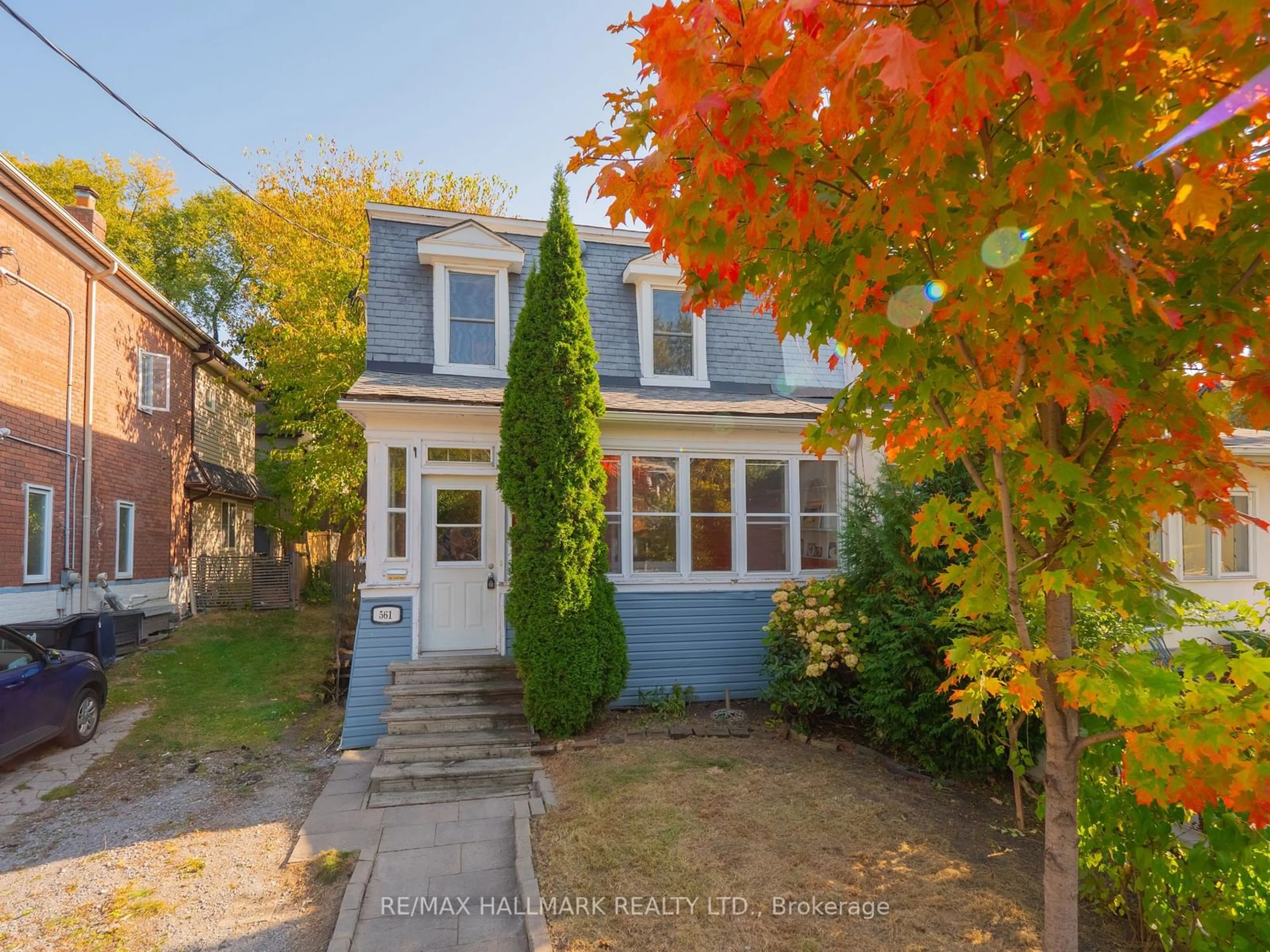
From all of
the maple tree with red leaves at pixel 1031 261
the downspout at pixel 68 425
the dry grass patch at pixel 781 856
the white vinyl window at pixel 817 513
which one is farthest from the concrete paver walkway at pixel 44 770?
the white vinyl window at pixel 817 513

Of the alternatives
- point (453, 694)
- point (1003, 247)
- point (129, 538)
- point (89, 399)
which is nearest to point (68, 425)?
point (89, 399)

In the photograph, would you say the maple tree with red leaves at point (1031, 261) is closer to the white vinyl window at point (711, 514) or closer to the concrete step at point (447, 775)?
the concrete step at point (447, 775)

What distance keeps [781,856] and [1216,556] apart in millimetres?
12903

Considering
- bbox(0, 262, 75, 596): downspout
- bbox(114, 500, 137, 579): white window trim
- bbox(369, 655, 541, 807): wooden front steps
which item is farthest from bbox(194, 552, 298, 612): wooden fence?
bbox(369, 655, 541, 807): wooden front steps

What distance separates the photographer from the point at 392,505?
811 centimetres

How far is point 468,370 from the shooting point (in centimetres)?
923

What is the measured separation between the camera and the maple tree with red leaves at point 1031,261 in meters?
1.98

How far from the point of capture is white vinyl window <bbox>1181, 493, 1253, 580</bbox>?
41.0 ft

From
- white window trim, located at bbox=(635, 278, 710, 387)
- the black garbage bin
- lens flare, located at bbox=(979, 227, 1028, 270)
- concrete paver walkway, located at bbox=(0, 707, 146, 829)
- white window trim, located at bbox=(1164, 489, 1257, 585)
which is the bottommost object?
concrete paver walkway, located at bbox=(0, 707, 146, 829)

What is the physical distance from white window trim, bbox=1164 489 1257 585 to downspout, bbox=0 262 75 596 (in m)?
19.4

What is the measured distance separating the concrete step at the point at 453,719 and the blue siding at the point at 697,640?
5.52 feet

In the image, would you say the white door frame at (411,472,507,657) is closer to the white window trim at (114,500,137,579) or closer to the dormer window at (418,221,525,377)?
the dormer window at (418,221,525,377)

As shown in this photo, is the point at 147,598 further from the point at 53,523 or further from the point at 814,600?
the point at 814,600

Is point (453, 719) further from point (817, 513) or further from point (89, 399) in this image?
point (89, 399)
